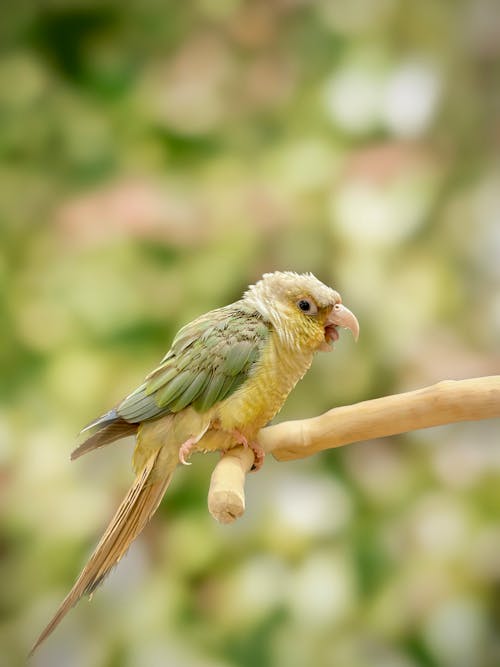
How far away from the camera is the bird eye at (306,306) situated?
2.91 feet

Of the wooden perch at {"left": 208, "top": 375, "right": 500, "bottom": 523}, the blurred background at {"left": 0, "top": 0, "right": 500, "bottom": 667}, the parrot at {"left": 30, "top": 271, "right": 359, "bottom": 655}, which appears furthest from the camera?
the blurred background at {"left": 0, "top": 0, "right": 500, "bottom": 667}

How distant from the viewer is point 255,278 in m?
1.65

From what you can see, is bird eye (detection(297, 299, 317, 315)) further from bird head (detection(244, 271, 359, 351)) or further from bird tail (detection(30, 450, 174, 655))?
bird tail (detection(30, 450, 174, 655))

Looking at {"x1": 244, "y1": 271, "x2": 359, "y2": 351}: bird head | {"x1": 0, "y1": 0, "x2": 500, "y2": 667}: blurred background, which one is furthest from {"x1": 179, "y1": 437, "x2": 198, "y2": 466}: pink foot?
{"x1": 0, "y1": 0, "x2": 500, "y2": 667}: blurred background

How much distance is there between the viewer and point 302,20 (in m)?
1.93

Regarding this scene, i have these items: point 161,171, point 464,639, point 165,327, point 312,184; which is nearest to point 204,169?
point 161,171

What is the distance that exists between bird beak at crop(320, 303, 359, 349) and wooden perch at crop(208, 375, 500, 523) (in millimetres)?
90

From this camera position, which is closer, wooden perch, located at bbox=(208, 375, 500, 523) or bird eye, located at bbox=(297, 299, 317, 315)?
wooden perch, located at bbox=(208, 375, 500, 523)

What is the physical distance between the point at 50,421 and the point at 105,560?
91cm

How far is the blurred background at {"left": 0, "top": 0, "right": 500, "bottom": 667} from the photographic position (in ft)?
5.43

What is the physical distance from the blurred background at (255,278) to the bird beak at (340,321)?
72cm

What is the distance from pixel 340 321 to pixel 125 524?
0.91 feet

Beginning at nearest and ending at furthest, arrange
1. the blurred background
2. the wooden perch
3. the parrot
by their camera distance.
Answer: the wooden perch, the parrot, the blurred background

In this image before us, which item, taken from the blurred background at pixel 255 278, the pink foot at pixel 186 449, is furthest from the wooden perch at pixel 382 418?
the blurred background at pixel 255 278
